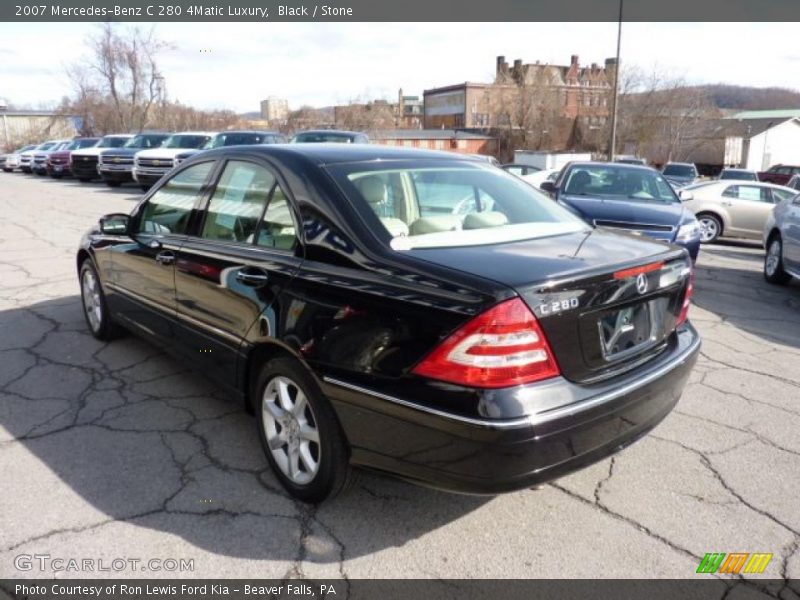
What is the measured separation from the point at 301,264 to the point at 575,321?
1231 millimetres

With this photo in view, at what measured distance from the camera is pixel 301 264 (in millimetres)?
2805

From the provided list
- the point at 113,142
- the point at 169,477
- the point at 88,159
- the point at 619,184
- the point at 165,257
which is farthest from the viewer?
the point at 113,142

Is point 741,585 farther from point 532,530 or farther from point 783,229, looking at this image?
point 783,229

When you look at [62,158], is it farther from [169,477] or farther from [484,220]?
[484,220]

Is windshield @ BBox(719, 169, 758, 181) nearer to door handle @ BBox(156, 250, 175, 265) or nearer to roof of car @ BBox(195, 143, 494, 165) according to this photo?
roof of car @ BBox(195, 143, 494, 165)

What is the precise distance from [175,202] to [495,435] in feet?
9.25

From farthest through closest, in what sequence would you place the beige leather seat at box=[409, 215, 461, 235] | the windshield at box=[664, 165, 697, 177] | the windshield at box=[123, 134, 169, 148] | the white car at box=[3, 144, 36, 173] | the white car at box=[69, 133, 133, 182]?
the white car at box=[3, 144, 36, 173] < the windshield at box=[664, 165, 697, 177] < the white car at box=[69, 133, 133, 182] < the windshield at box=[123, 134, 169, 148] < the beige leather seat at box=[409, 215, 461, 235]

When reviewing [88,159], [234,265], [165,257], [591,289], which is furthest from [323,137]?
[591,289]

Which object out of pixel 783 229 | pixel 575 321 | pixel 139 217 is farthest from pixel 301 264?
pixel 783 229

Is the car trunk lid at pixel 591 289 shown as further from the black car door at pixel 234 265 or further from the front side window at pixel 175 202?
the front side window at pixel 175 202

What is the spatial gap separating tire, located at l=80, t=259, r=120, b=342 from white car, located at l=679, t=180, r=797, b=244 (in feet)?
39.8

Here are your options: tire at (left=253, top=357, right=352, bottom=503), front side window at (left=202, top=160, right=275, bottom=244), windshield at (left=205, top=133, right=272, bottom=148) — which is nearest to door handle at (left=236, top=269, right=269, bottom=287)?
front side window at (left=202, top=160, right=275, bottom=244)

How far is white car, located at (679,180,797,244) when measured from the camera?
13.4 meters

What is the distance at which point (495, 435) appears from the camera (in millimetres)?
2162
